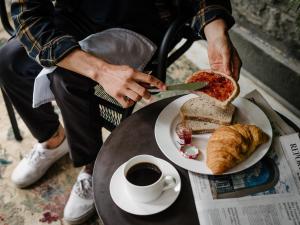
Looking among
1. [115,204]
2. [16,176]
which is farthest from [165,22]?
[16,176]

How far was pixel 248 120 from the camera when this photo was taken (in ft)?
4.06

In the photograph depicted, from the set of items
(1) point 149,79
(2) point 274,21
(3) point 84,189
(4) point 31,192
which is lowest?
(4) point 31,192

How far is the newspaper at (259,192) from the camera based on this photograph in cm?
98

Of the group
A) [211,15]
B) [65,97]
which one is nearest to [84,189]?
[65,97]

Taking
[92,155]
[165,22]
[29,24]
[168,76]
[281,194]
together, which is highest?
[29,24]

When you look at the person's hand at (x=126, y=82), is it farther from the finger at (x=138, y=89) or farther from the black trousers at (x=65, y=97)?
the black trousers at (x=65, y=97)

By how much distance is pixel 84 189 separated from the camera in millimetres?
1674

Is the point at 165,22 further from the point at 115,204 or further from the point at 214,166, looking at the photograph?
the point at 115,204

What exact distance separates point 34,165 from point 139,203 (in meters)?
1.01

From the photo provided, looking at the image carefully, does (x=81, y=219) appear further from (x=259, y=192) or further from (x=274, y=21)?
(x=274, y=21)

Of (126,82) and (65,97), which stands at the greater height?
(126,82)

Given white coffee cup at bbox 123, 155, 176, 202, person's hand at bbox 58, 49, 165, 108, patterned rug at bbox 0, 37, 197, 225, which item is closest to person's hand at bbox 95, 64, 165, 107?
person's hand at bbox 58, 49, 165, 108

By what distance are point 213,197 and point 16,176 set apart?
3.85ft

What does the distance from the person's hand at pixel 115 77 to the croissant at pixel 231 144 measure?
9.5 inches
